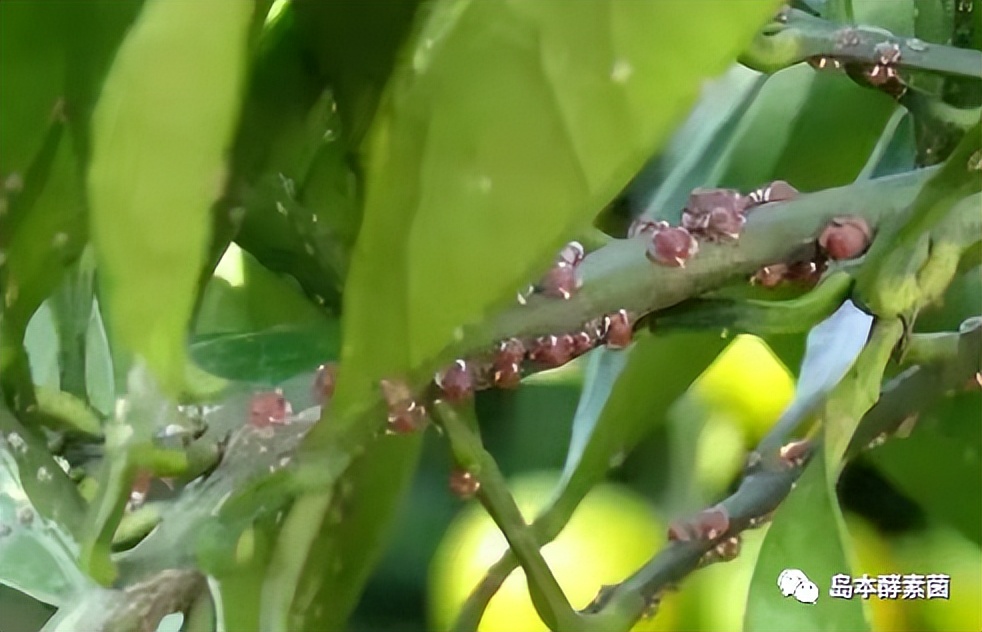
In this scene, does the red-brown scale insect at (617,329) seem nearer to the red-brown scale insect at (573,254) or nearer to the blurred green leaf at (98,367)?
the red-brown scale insect at (573,254)

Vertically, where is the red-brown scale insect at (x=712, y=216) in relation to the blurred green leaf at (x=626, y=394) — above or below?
above

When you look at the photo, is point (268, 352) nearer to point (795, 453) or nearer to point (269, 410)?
point (269, 410)

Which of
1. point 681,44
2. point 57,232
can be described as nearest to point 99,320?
point 57,232

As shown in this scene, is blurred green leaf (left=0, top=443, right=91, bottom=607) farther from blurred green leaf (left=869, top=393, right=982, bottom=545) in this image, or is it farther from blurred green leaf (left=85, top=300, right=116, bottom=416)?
blurred green leaf (left=869, top=393, right=982, bottom=545)

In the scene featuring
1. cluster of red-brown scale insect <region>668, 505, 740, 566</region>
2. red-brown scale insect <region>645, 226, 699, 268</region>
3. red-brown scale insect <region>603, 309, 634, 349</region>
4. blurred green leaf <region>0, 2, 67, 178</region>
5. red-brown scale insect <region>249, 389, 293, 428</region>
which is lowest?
cluster of red-brown scale insect <region>668, 505, 740, 566</region>

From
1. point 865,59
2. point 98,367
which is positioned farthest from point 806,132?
point 98,367

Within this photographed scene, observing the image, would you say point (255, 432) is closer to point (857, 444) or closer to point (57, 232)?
point (57, 232)

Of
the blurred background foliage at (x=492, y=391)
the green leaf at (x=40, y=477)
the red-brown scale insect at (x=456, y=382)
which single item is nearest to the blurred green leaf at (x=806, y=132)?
the blurred background foliage at (x=492, y=391)

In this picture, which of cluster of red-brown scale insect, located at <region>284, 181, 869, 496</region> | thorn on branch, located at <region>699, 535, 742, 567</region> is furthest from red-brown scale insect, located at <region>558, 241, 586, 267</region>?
thorn on branch, located at <region>699, 535, 742, 567</region>
